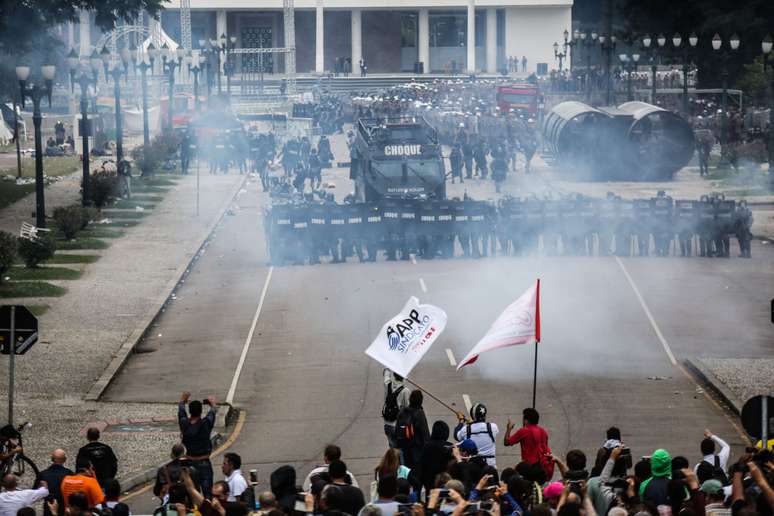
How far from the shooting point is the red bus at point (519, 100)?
7731cm

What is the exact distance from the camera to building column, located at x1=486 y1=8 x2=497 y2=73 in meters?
123

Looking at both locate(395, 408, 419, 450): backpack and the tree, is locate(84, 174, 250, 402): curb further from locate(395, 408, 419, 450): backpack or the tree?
the tree

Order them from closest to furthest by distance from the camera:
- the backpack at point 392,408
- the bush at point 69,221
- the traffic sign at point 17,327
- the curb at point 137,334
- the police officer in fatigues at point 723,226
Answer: the backpack at point 392,408 → the traffic sign at point 17,327 → the curb at point 137,334 → the police officer in fatigues at point 723,226 → the bush at point 69,221

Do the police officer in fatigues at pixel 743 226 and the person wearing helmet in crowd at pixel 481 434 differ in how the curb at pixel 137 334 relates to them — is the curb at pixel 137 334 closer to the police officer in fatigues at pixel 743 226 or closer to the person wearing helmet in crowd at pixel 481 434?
the person wearing helmet in crowd at pixel 481 434

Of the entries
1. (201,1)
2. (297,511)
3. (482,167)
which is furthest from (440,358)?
(201,1)

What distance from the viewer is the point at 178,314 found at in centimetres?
3139

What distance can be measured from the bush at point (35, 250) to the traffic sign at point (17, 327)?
648 inches

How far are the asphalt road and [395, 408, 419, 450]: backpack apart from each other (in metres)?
2.07

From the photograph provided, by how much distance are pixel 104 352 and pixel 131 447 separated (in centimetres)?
652

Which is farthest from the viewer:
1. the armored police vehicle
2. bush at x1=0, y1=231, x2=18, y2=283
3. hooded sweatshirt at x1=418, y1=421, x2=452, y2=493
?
the armored police vehicle

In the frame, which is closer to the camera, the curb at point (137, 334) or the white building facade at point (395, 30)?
the curb at point (137, 334)

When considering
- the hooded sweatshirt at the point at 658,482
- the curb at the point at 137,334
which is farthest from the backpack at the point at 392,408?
the curb at the point at 137,334

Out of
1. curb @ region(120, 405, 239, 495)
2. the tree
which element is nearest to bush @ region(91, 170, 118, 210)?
the tree

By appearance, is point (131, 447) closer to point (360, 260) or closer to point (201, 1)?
point (360, 260)
